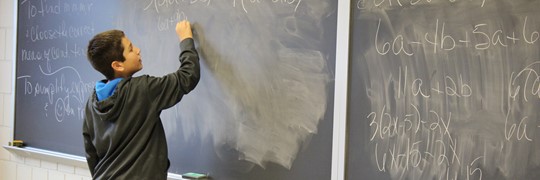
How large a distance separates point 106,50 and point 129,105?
23 centimetres

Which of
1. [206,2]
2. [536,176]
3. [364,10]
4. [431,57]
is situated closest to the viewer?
[536,176]

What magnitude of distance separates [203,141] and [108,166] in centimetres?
43

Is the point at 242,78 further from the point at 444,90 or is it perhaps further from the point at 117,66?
the point at 444,90

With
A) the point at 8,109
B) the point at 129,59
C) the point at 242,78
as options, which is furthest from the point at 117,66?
the point at 8,109

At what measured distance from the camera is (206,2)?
2305mm

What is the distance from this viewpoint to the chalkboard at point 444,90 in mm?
1593

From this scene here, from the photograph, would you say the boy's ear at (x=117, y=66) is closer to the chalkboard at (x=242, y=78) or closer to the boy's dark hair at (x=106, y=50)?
the boy's dark hair at (x=106, y=50)

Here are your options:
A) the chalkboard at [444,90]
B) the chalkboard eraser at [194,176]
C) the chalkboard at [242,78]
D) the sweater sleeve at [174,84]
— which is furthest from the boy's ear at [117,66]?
the chalkboard at [444,90]

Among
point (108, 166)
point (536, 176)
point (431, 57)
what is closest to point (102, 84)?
point (108, 166)

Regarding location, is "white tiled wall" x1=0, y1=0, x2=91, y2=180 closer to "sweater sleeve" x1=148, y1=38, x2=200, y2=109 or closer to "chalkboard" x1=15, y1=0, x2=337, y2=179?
"chalkboard" x1=15, y1=0, x2=337, y2=179

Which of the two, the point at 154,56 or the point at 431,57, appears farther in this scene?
the point at 154,56

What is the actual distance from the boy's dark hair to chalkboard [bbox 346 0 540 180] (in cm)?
90

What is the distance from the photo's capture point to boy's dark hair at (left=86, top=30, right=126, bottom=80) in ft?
6.64

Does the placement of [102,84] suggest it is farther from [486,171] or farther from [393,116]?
[486,171]
